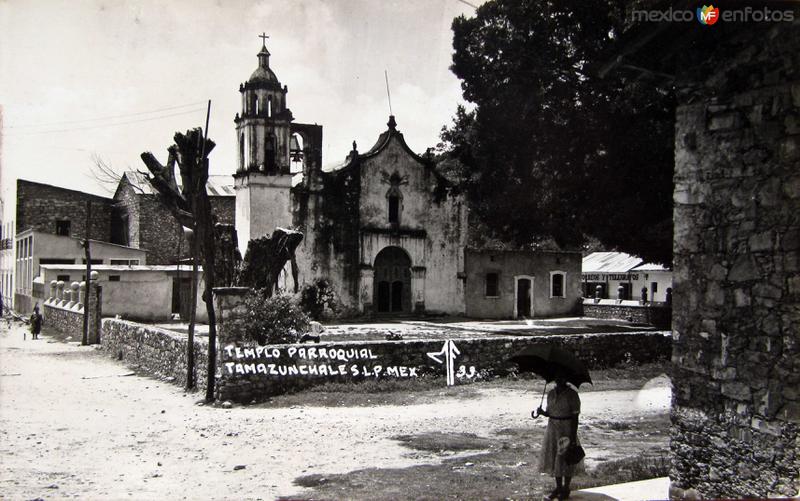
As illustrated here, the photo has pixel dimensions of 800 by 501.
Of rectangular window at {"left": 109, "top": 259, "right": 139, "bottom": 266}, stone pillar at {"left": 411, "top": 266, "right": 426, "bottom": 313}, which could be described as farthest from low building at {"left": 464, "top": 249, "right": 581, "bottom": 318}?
rectangular window at {"left": 109, "top": 259, "right": 139, "bottom": 266}

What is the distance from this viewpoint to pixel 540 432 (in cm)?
1012

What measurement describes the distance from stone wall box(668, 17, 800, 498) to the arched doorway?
25.1 metres

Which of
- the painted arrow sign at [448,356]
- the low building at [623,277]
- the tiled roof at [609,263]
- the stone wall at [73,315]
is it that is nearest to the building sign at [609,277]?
the low building at [623,277]

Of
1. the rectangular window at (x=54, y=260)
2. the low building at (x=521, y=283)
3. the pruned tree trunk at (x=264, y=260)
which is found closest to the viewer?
the pruned tree trunk at (x=264, y=260)

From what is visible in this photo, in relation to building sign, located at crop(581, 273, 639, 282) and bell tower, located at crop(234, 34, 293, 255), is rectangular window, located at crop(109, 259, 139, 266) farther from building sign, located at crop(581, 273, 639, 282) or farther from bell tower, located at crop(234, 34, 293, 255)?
building sign, located at crop(581, 273, 639, 282)

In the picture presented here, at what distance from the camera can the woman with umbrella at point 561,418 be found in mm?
6035

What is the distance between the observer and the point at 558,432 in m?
6.14

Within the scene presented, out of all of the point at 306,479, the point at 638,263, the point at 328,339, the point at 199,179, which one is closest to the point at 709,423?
the point at 306,479

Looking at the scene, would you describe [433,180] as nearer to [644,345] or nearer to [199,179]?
[644,345]

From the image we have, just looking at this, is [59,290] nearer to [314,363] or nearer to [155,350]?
[155,350]

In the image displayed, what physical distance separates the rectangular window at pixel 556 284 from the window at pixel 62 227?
27.2m

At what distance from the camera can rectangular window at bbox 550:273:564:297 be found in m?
34.8

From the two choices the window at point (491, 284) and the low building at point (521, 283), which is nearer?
the low building at point (521, 283)

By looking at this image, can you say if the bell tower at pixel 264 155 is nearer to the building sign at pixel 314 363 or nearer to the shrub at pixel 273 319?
the shrub at pixel 273 319
